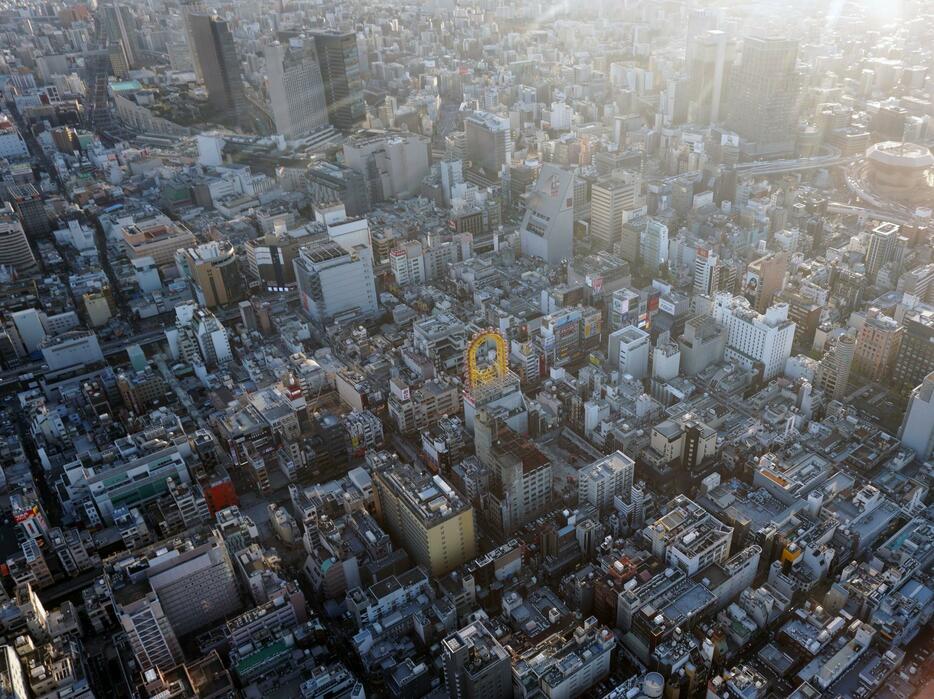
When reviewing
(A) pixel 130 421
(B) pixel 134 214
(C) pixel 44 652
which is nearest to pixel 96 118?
(B) pixel 134 214

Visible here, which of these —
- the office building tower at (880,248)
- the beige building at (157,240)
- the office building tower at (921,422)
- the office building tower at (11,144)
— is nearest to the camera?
the office building tower at (921,422)

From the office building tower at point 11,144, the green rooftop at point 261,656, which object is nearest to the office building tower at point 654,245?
the green rooftop at point 261,656

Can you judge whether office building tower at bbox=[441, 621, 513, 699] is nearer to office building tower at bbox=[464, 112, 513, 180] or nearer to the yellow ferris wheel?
the yellow ferris wheel

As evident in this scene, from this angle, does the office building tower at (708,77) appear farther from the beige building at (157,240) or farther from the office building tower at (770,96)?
the beige building at (157,240)

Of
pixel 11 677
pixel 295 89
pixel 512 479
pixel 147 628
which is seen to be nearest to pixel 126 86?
pixel 295 89

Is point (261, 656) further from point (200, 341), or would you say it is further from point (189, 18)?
point (189, 18)

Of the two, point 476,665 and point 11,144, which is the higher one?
point 11,144

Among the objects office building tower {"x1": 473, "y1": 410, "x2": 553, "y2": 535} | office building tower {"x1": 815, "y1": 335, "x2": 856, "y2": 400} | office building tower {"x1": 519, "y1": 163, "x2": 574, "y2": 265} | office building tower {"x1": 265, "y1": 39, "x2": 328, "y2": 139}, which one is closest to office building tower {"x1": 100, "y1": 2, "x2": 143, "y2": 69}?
office building tower {"x1": 265, "y1": 39, "x2": 328, "y2": 139}
